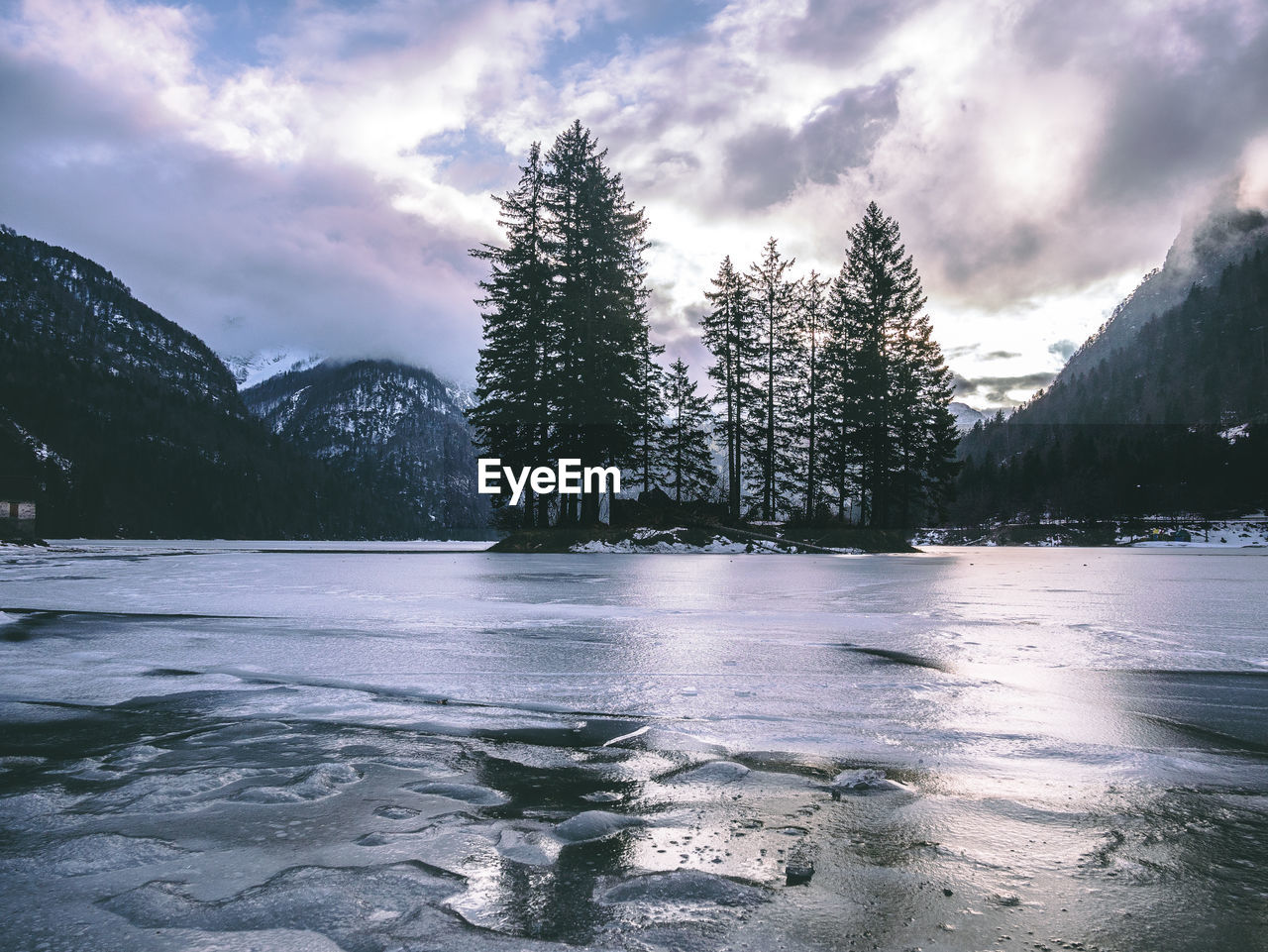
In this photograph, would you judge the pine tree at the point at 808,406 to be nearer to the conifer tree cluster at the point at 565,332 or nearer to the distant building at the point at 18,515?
the conifer tree cluster at the point at 565,332

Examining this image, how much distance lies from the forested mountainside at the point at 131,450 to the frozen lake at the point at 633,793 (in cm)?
8869

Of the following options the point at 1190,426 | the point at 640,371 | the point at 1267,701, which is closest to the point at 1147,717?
the point at 1267,701

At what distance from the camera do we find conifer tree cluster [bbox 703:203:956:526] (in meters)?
32.9

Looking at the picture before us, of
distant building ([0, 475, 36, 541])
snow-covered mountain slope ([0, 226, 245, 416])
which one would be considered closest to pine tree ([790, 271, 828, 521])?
distant building ([0, 475, 36, 541])

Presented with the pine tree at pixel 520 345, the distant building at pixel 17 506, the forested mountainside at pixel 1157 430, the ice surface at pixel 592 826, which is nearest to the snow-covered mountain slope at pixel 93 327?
the distant building at pixel 17 506

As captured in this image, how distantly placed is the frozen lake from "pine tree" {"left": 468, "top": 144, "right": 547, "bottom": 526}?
22.0 m

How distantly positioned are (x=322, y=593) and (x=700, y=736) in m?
8.59

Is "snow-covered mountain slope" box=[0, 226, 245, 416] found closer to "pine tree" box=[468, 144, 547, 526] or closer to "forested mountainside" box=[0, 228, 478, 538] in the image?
"forested mountainside" box=[0, 228, 478, 538]

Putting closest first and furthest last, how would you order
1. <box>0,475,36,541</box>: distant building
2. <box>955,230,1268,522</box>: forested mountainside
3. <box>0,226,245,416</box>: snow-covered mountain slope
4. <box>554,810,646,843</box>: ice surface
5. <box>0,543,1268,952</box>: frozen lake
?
<box>0,543,1268,952</box>: frozen lake
<box>554,810,646,843</box>: ice surface
<box>0,475,36,541</box>: distant building
<box>955,230,1268,522</box>: forested mountainside
<box>0,226,245,416</box>: snow-covered mountain slope

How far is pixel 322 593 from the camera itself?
400 inches

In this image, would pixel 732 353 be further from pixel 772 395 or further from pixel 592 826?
pixel 592 826

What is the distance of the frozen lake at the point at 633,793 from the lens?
62.8 inches

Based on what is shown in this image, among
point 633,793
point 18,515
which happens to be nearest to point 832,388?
point 633,793

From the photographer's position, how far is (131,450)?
10694 cm
